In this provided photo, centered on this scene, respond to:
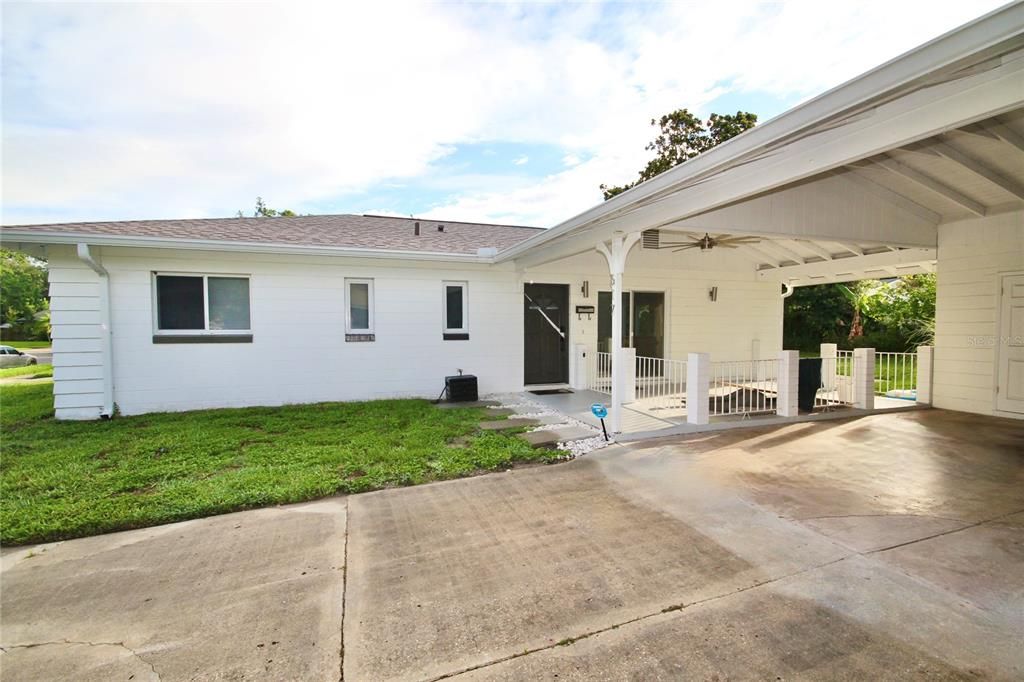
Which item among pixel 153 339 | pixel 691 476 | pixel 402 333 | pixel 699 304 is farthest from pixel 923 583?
pixel 153 339

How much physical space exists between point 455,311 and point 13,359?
20265 mm

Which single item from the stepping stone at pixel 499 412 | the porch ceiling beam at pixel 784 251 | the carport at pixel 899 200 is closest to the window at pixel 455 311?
the carport at pixel 899 200

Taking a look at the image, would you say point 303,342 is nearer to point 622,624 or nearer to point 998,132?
point 622,624

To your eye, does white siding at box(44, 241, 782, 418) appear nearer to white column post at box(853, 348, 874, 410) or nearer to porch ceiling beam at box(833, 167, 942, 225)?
white column post at box(853, 348, 874, 410)

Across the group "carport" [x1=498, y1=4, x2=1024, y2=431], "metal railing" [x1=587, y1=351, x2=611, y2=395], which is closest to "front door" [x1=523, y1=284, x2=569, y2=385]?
"metal railing" [x1=587, y1=351, x2=611, y2=395]

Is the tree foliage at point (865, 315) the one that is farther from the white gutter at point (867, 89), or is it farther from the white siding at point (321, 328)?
the white gutter at point (867, 89)

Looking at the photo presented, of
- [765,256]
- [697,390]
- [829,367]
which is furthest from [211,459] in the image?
[765,256]

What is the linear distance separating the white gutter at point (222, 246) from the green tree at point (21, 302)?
3050 cm

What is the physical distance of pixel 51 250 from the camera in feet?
21.2

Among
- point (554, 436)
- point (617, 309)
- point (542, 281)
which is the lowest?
point (554, 436)

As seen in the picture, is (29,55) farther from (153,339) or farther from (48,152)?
(153,339)

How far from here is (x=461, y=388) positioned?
26.9 ft

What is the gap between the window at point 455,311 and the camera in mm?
8711

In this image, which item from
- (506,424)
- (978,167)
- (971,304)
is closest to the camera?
(978,167)
